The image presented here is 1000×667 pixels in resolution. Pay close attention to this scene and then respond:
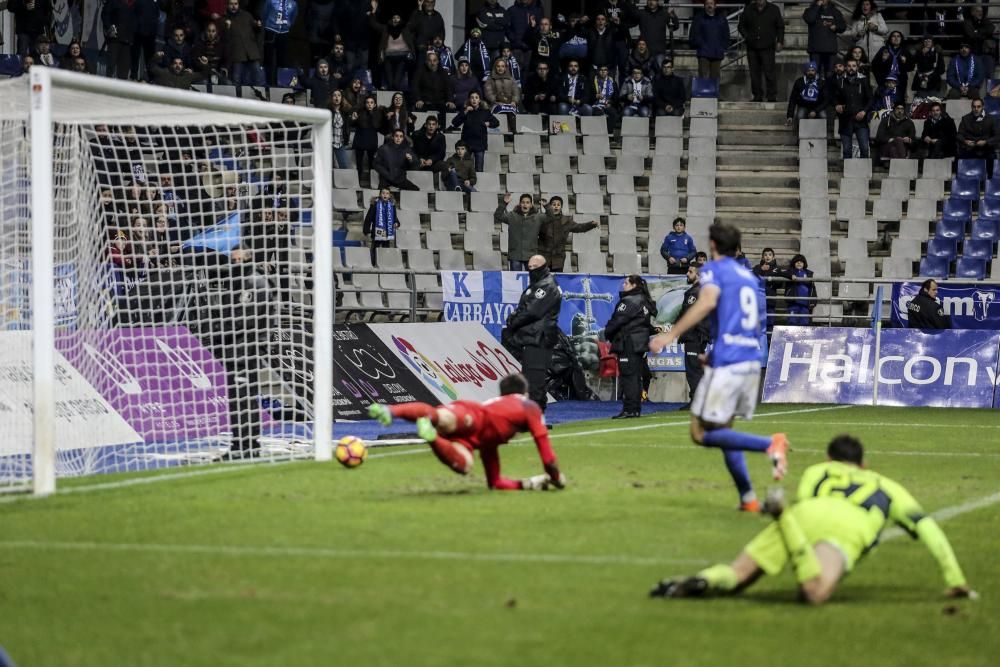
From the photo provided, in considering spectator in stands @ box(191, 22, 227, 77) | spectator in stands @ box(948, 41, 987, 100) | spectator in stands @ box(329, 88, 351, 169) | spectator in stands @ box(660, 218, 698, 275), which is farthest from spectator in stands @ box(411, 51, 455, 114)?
spectator in stands @ box(948, 41, 987, 100)

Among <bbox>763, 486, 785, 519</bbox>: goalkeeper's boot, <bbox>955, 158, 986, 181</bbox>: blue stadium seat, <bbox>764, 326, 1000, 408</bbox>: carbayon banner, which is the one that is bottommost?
<bbox>764, 326, 1000, 408</bbox>: carbayon banner

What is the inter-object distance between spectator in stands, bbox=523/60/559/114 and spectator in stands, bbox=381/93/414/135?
2548 millimetres

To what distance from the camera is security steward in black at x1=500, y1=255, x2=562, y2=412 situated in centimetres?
2009

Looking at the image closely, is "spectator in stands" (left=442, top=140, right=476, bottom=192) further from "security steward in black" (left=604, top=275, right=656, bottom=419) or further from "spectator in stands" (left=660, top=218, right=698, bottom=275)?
"security steward in black" (left=604, top=275, right=656, bottom=419)

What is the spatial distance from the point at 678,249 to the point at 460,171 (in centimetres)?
473

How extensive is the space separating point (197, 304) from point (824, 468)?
333 inches

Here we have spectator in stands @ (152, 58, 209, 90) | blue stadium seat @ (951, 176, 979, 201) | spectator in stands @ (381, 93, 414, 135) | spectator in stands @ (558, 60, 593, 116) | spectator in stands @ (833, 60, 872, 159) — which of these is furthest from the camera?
→ spectator in stands @ (558, 60, 593, 116)

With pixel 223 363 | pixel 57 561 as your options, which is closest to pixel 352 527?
pixel 57 561

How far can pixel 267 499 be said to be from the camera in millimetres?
11844

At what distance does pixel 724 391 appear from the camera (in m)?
11.3

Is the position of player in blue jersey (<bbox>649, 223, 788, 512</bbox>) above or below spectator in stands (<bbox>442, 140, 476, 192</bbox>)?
below

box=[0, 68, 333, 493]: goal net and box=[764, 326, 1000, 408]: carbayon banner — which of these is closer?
box=[0, 68, 333, 493]: goal net

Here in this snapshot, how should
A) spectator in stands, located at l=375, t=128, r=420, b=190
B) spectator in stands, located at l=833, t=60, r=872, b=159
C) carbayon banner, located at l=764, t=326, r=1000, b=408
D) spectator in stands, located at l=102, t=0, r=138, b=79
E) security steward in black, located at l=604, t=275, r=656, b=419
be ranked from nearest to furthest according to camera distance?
1. security steward in black, located at l=604, t=275, r=656, b=419
2. carbayon banner, located at l=764, t=326, r=1000, b=408
3. spectator in stands, located at l=375, t=128, r=420, b=190
4. spectator in stands, located at l=102, t=0, r=138, b=79
5. spectator in stands, located at l=833, t=60, r=872, b=159

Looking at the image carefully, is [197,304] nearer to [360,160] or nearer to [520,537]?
[520,537]
